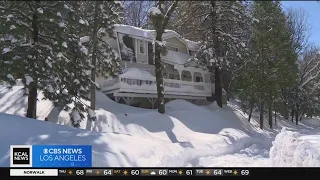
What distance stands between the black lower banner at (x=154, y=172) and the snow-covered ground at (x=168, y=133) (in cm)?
29

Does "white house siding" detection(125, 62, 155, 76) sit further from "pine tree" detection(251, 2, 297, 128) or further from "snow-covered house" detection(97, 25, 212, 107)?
"pine tree" detection(251, 2, 297, 128)

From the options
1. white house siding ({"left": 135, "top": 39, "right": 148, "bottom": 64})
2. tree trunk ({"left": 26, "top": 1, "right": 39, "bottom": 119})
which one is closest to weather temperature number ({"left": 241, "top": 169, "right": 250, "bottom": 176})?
tree trunk ({"left": 26, "top": 1, "right": 39, "bottom": 119})

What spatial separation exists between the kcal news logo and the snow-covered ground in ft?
0.52

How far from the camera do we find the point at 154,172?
8.94ft

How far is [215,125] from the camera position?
12.1 meters

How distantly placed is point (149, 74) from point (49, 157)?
11.4 meters

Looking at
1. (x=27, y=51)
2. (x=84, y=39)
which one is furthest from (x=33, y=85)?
(x=84, y=39)

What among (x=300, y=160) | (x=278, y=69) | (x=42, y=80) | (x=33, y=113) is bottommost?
(x=300, y=160)

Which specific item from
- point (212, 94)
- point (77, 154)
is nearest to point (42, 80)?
point (77, 154)

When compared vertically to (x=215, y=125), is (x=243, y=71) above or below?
above

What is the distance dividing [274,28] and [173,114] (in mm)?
5649

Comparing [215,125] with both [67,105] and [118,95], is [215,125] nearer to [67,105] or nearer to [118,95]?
[118,95]

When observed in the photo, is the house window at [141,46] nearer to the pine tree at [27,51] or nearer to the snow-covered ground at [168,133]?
the snow-covered ground at [168,133]

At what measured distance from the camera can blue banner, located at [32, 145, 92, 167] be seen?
2801 millimetres
